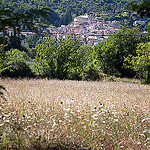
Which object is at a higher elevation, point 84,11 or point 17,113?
point 84,11

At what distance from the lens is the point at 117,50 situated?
18.6m

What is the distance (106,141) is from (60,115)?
1.09 meters

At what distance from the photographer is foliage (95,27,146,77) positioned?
739 inches

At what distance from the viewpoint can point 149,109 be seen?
201 inches

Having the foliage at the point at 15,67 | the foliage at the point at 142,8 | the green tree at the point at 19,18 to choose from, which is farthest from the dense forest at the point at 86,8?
the foliage at the point at 142,8

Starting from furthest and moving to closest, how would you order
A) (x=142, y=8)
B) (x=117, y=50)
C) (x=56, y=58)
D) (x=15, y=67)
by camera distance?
1. (x=117, y=50)
2. (x=56, y=58)
3. (x=15, y=67)
4. (x=142, y=8)

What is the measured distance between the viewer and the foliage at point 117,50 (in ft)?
61.6

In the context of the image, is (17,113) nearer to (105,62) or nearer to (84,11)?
(105,62)

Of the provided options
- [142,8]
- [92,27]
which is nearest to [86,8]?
[92,27]

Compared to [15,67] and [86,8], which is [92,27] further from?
[15,67]

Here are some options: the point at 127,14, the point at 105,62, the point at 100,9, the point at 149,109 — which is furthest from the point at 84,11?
the point at 149,109

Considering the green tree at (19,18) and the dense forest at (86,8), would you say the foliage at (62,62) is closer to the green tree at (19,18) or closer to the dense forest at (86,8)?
the green tree at (19,18)

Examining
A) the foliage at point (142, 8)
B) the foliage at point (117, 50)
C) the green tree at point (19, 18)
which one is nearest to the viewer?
the foliage at point (142, 8)

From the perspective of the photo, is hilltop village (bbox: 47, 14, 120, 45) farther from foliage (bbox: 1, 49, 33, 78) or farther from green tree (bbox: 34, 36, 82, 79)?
foliage (bbox: 1, 49, 33, 78)
